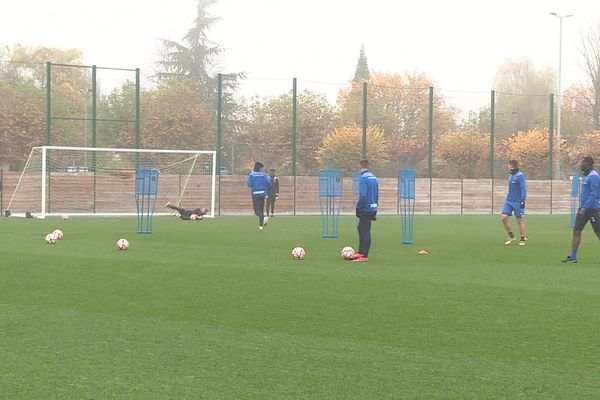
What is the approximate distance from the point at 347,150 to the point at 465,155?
7732 mm

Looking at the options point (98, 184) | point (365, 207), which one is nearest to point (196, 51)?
point (98, 184)

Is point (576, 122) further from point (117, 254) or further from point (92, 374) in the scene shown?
point (92, 374)

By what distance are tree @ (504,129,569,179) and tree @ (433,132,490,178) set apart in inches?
84.5

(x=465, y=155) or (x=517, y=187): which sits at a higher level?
(x=465, y=155)

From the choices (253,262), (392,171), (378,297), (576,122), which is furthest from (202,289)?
(576,122)

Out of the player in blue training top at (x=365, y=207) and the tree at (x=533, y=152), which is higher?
the tree at (x=533, y=152)

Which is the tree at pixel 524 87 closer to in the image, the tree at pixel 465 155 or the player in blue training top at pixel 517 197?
the tree at pixel 465 155

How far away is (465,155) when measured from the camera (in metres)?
48.3

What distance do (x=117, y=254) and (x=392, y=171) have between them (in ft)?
104

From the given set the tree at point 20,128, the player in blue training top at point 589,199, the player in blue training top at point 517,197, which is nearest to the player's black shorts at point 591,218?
the player in blue training top at point 589,199

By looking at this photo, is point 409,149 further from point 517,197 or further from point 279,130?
point 517,197

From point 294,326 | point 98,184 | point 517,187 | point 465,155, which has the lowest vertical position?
point 294,326

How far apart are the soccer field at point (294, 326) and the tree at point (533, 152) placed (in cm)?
3085

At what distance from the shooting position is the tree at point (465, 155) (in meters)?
47.1
